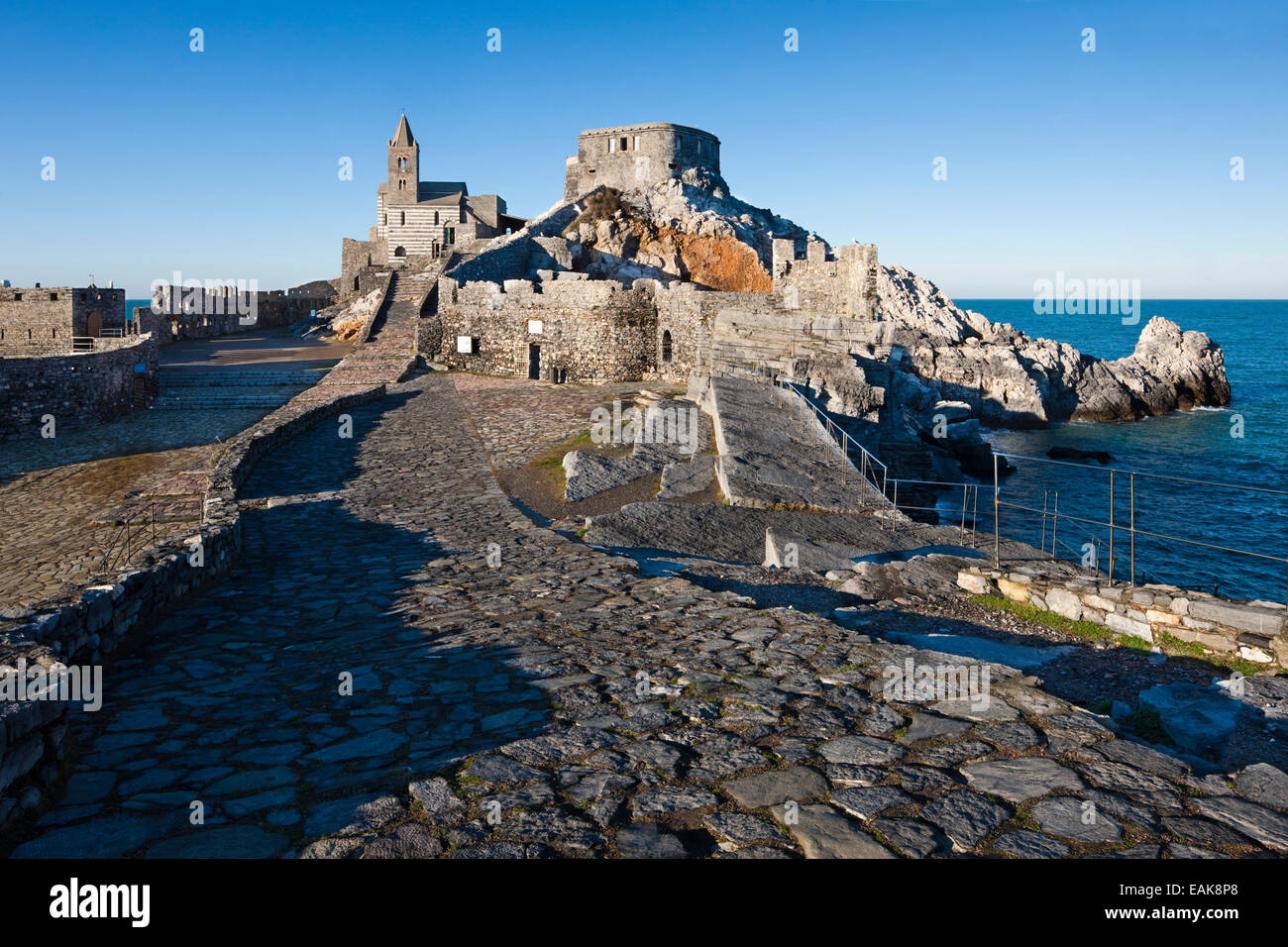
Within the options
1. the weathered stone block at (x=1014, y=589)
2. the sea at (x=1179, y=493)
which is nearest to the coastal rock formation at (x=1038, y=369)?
the sea at (x=1179, y=493)

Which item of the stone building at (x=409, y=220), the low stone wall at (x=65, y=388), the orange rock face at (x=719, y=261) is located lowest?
the low stone wall at (x=65, y=388)

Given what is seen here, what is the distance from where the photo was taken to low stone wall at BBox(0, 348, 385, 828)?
151 inches

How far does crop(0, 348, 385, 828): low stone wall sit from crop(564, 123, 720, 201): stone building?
43968mm

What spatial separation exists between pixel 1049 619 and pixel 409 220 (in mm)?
55319

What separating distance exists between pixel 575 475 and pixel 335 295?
167ft

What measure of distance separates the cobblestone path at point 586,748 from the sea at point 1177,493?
3181 millimetres

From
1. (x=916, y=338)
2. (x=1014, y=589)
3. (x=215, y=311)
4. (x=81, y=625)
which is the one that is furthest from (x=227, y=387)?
(x=916, y=338)

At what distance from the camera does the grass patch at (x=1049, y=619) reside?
25.1 ft

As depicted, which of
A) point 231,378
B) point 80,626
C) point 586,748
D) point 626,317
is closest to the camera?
point 586,748

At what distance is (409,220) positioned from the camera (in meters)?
56.8

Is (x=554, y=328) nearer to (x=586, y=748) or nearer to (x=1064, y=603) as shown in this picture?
(x=1064, y=603)

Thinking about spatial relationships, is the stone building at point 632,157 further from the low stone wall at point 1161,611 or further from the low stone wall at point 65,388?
the low stone wall at point 1161,611

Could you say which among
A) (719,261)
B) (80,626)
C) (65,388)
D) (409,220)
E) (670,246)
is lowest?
(80,626)

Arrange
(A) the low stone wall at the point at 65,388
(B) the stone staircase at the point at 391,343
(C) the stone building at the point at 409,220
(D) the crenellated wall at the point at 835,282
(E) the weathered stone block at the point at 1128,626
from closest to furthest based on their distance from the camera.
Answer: (E) the weathered stone block at the point at 1128,626 < (A) the low stone wall at the point at 65,388 < (D) the crenellated wall at the point at 835,282 < (B) the stone staircase at the point at 391,343 < (C) the stone building at the point at 409,220
